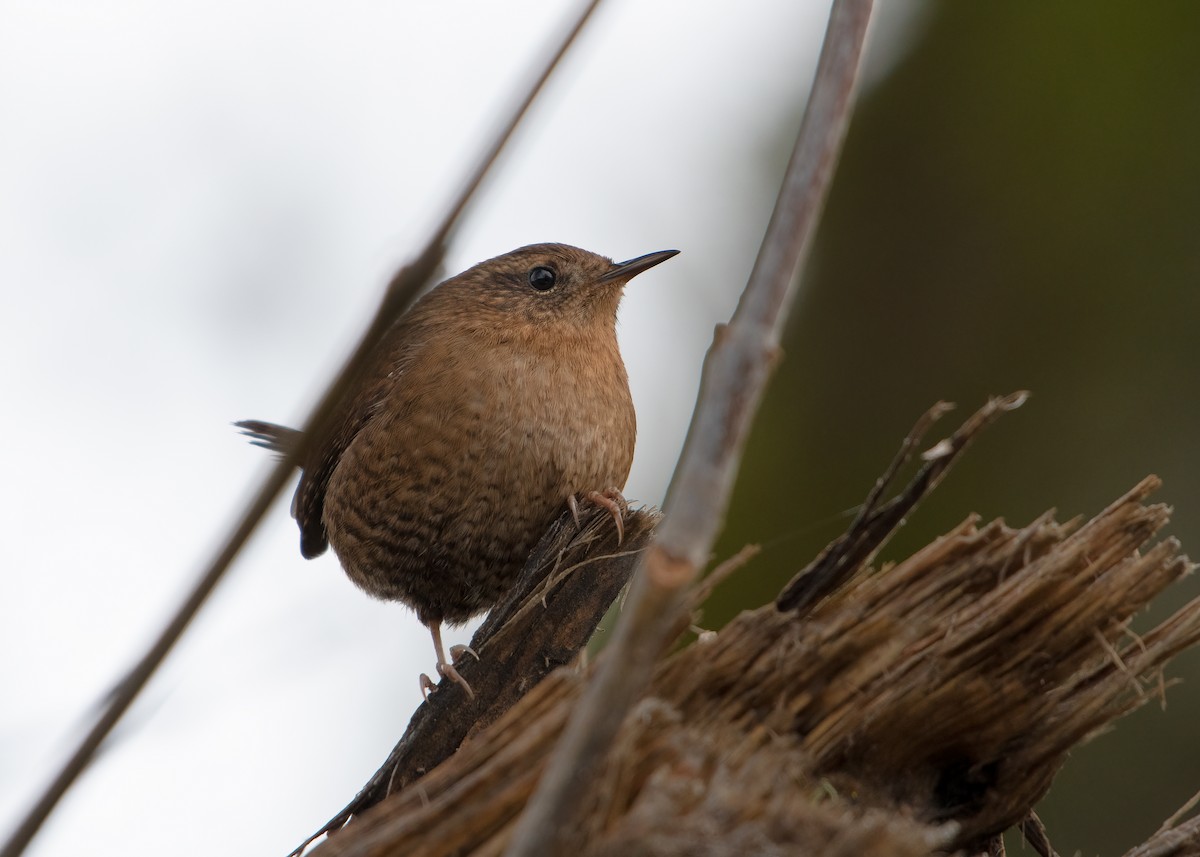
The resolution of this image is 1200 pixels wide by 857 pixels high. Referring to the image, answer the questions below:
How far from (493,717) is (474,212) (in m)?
2.38

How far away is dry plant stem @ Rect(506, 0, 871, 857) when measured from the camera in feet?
3.73

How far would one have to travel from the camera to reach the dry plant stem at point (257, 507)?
889mm

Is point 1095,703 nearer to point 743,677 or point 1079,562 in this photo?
point 1079,562

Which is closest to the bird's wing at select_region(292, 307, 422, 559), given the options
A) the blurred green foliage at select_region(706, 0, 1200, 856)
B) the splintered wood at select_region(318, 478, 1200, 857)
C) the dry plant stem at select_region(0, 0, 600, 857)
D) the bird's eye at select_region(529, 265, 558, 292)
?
the bird's eye at select_region(529, 265, 558, 292)

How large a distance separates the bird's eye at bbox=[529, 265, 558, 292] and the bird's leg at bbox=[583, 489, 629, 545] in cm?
100

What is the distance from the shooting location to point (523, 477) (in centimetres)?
371

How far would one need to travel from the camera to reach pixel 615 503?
3.50 m

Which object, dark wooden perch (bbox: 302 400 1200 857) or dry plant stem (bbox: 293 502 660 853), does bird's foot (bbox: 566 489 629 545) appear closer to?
dry plant stem (bbox: 293 502 660 853)

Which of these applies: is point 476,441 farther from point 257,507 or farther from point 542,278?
point 257,507

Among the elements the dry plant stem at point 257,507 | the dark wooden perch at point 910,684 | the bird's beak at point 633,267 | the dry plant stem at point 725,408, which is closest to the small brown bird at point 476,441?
the bird's beak at point 633,267

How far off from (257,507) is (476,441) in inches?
111

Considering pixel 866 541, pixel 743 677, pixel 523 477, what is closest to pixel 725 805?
pixel 743 677

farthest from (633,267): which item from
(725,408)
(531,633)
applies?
(725,408)

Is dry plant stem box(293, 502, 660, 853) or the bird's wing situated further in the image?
the bird's wing
